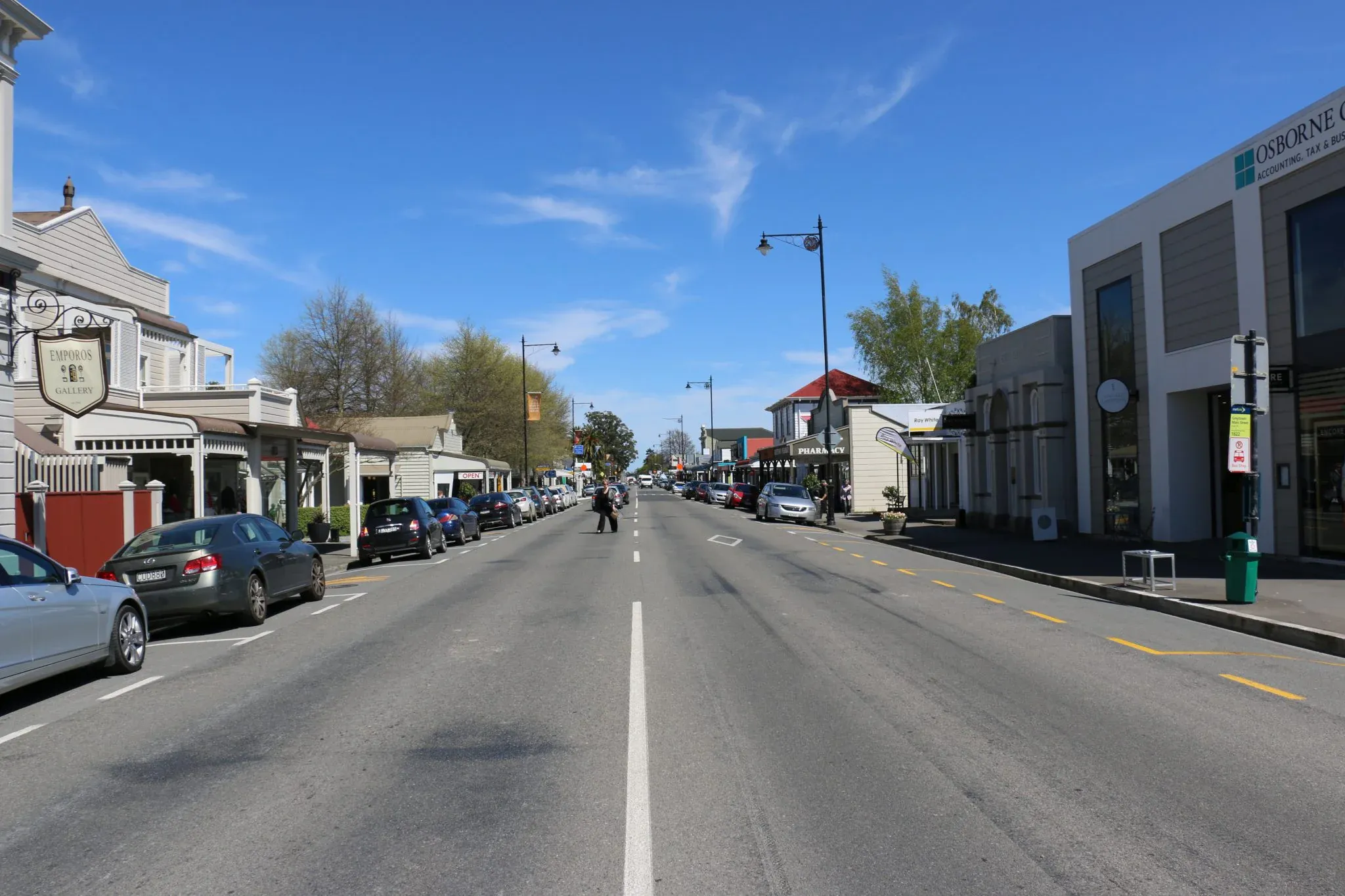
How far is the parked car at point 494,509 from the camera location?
38.2 m

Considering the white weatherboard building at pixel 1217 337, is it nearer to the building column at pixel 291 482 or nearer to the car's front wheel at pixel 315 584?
the car's front wheel at pixel 315 584

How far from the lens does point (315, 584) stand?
15.7 meters

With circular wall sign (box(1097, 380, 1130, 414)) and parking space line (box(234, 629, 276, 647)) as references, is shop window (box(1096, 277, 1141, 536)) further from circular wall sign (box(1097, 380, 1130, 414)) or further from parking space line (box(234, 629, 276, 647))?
parking space line (box(234, 629, 276, 647))

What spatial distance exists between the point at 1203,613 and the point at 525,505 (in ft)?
115

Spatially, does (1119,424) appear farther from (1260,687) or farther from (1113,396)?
(1260,687)

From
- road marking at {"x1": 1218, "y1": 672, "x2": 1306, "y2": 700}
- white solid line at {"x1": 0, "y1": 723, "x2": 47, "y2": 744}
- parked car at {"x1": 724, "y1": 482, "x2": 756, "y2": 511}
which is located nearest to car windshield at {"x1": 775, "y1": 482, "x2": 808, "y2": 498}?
parked car at {"x1": 724, "y1": 482, "x2": 756, "y2": 511}

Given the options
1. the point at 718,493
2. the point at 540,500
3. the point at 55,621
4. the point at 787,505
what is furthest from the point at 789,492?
Answer: the point at 55,621

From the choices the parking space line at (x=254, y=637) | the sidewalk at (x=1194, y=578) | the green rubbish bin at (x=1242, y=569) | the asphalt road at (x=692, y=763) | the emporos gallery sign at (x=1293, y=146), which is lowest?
the parking space line at (x=254, y=637)

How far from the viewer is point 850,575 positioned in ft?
58.7

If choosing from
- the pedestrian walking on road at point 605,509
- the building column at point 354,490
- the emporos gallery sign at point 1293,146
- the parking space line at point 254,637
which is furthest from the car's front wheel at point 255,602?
the pedestrian walking on road at point 605,509

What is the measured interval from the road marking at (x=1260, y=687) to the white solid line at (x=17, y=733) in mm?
9546

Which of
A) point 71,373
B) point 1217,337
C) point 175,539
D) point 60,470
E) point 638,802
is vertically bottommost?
point 638,802

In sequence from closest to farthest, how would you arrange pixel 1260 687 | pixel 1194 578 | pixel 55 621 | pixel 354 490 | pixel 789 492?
1. pixel 1260 687
2. pixel 55 621
3. pixel 1194 578
4. pixel 354 490
5. pixel 789 492

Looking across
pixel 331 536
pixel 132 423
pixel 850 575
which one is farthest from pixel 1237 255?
pixel 331 536
